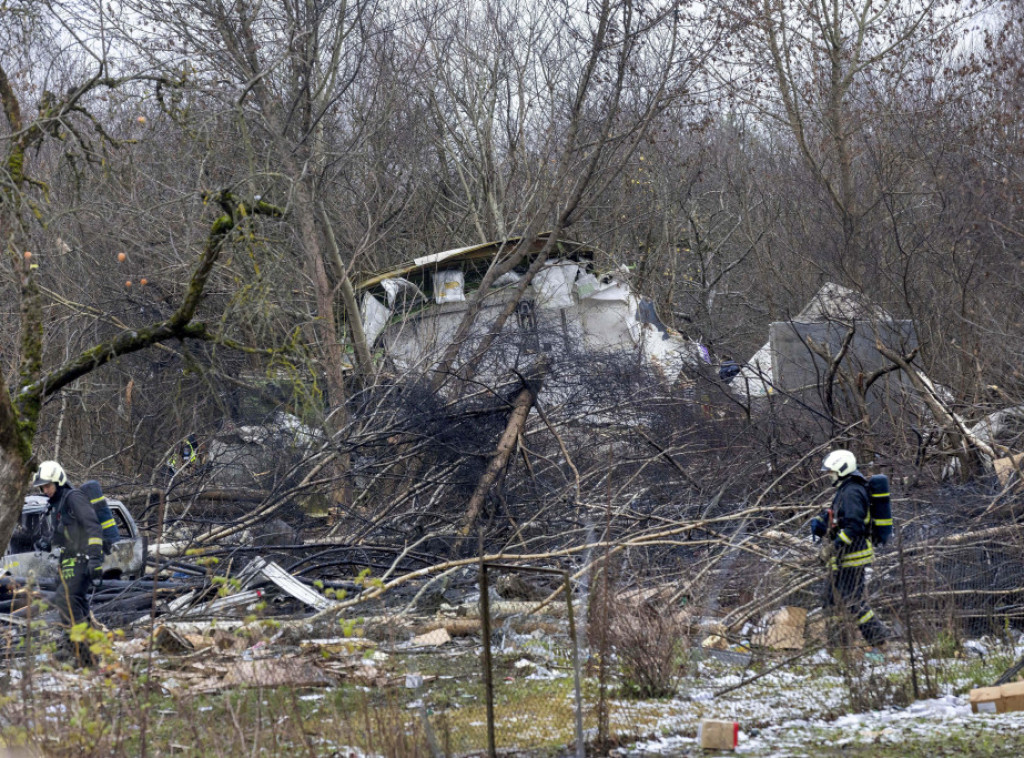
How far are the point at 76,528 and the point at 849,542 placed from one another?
5.73 meters

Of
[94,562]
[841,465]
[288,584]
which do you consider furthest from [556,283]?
[94,562]

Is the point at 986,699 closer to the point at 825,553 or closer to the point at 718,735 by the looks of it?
the point at 718,735

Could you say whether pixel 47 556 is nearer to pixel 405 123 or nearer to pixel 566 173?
pixel 566 173

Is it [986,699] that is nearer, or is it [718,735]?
[718,735]

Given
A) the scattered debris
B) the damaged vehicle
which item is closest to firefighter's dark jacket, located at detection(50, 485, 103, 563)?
the damaged vehicle

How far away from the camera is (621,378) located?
42.6 ft

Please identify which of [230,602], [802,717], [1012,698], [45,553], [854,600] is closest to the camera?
[1012,698]

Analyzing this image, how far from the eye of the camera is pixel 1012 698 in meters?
5.90

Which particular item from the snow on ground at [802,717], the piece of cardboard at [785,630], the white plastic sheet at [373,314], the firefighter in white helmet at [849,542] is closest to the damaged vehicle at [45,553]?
the snow on ground at [802,717]

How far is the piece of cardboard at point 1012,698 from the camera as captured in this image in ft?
19.3

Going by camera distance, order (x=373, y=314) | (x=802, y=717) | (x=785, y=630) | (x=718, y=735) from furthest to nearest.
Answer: (x=373, y=314) < (x=785, y=630) < (x=802, y=717) < (x=718, y=735)

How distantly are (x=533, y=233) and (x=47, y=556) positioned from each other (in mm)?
8115

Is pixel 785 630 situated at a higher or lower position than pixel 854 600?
lower

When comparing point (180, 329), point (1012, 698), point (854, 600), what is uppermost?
point (180, 329)
